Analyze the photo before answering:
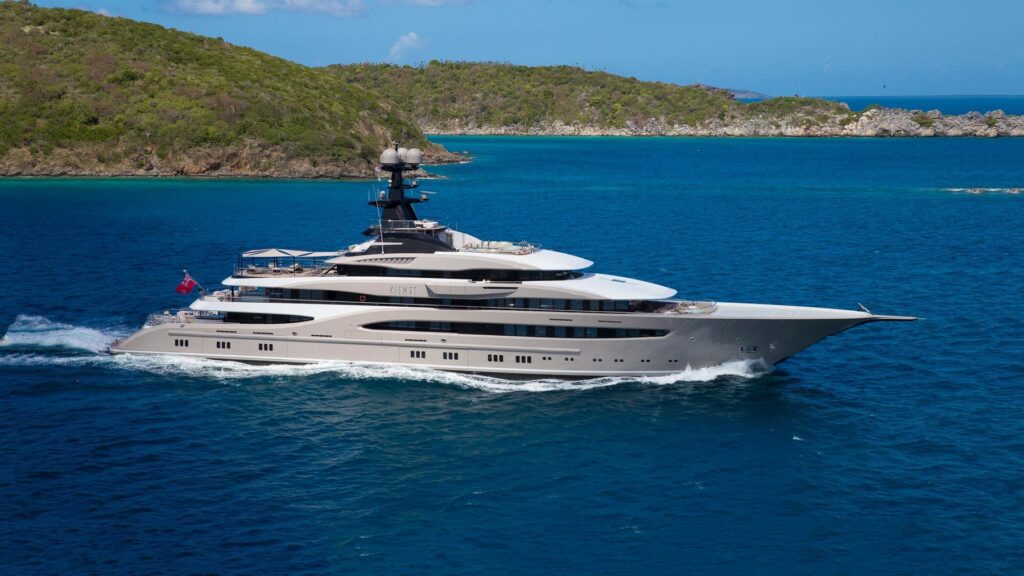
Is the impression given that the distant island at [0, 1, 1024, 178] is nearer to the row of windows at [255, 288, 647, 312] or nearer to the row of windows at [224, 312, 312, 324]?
the row of windows at [224, 312, 312, 324]

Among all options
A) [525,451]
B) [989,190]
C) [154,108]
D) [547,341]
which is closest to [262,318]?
[547,341]

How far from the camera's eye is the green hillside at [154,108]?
13262cm

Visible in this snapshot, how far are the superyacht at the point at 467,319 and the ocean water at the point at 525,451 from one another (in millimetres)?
1078

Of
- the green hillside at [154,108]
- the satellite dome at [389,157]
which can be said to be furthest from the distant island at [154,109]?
the satellite dome at [389,157]

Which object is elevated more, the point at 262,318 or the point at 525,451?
the point at 262,318

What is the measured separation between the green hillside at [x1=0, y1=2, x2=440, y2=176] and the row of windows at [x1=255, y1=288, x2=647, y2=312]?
93.1 meters

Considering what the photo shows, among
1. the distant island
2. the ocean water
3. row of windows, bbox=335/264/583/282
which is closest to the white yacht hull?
the ocean water

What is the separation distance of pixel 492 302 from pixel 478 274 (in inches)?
60.6

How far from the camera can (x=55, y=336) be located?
160 ft

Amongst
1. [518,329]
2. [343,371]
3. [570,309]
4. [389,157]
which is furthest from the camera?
[389,157]

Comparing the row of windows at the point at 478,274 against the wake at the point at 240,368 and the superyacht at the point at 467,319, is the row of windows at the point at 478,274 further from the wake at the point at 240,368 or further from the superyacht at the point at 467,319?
the wake at the point at 240,368

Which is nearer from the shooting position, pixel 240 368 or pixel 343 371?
pixel 343 371

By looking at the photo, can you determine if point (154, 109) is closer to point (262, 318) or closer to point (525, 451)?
point (262, 318)

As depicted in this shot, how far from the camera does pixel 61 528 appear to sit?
96.1ft
